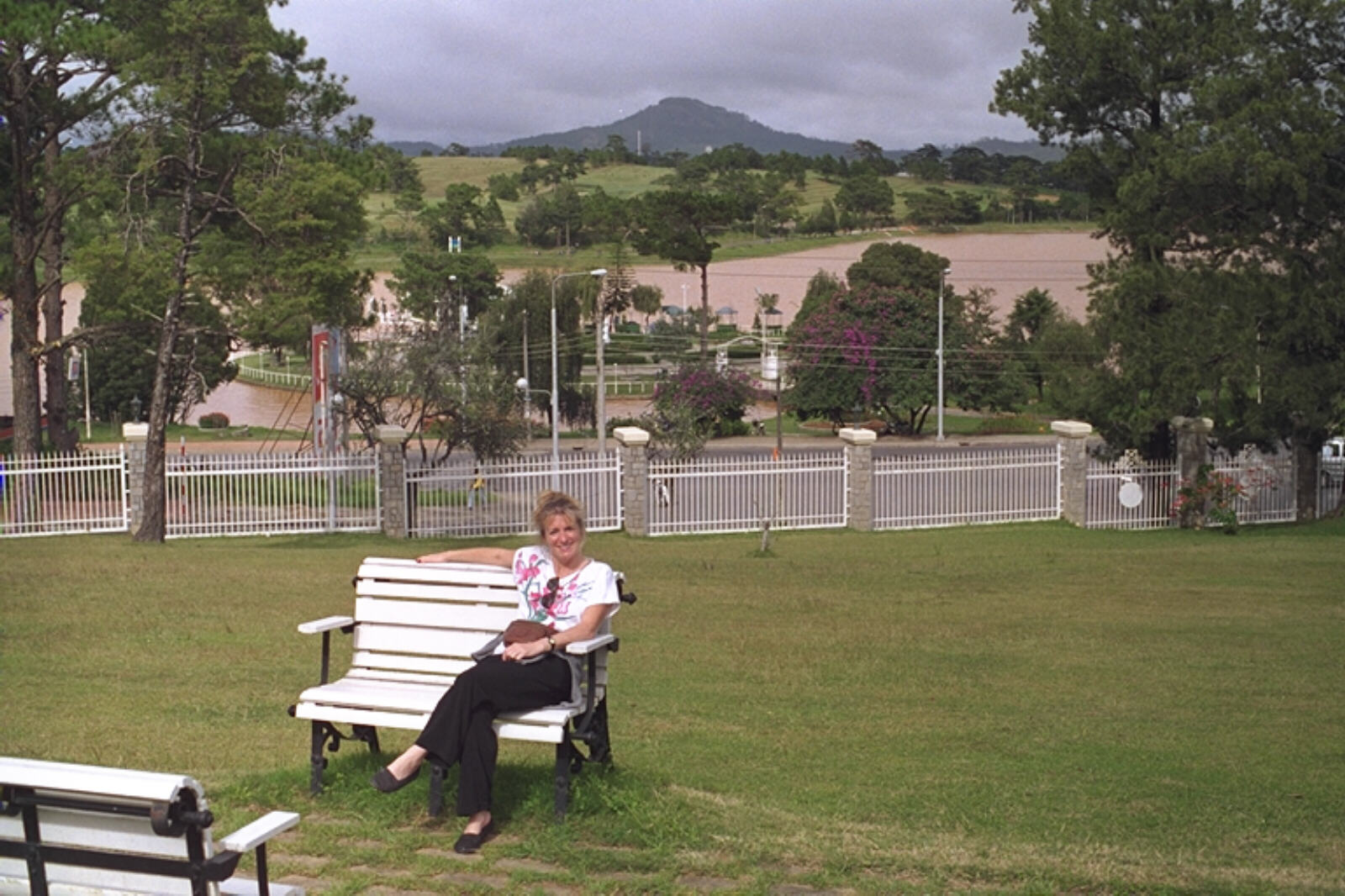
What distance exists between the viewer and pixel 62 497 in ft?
81.9

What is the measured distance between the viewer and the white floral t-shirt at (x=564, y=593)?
6.39 m

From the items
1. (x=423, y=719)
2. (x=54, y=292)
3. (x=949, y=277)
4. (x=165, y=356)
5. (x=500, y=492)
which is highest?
(x=949, y=277)

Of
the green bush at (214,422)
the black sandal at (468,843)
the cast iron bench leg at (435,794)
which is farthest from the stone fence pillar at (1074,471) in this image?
the green bush at (214,422)

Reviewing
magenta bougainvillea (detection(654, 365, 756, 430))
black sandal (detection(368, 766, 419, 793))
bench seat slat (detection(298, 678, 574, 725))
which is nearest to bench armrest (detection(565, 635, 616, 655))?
bench seat slat (detection(298, 678, 574, 725))

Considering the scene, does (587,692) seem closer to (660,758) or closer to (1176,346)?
(660,758)

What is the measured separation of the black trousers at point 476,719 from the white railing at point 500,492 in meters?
19.9

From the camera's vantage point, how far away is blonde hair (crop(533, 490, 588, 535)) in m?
6.45

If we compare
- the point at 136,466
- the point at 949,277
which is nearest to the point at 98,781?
the point at 136,466

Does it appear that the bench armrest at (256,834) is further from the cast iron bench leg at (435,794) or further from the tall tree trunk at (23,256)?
the tall tree trunk at (23,256)

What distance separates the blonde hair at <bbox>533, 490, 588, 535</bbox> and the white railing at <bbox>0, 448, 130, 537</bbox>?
65.5 ft

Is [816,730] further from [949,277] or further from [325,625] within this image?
[949,277]

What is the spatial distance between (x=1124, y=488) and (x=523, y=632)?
25.2 metres

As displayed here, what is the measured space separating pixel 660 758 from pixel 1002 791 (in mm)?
1729

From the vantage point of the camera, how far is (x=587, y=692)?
6.23m
